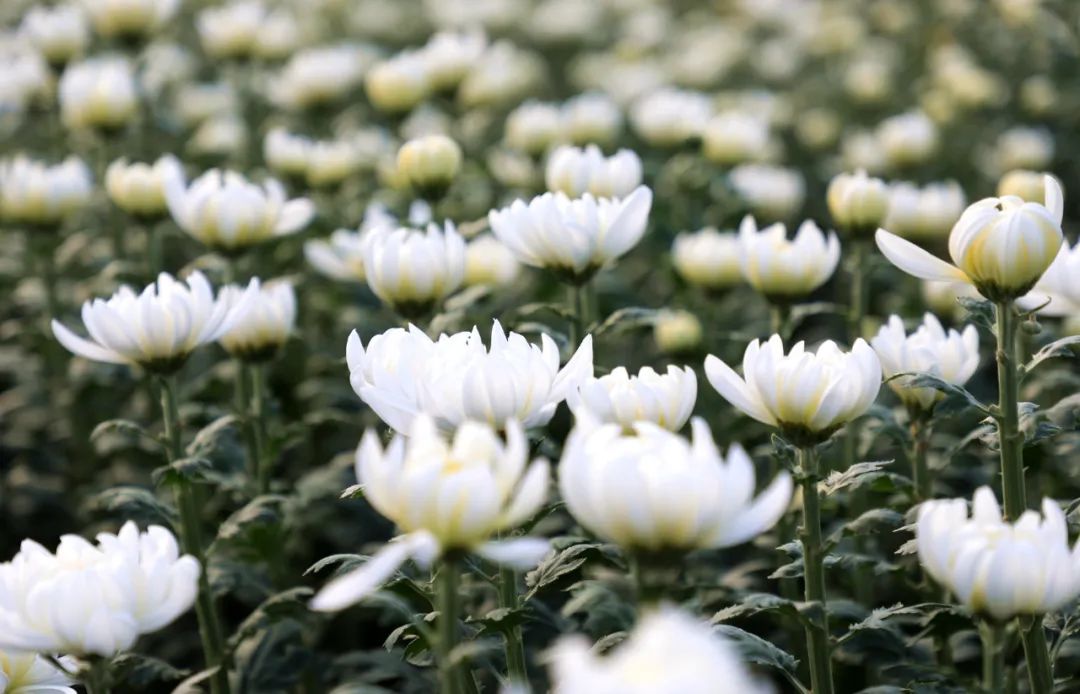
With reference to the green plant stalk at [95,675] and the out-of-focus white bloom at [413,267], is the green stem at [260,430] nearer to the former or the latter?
the out-of-focus white bloom at [413,267]

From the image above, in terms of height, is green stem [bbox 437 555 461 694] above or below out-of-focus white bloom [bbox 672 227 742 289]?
above

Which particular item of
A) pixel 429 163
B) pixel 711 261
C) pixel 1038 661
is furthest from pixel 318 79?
pixel 1038 661

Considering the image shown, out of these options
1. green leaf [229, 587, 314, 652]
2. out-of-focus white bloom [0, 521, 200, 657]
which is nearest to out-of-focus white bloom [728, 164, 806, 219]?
green leaf [229, 587, 314, 652]

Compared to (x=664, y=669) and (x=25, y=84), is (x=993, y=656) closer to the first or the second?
(x=664, y=669)

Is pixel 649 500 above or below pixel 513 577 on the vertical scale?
above

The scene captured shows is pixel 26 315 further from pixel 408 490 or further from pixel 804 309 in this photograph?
pixel 408 490

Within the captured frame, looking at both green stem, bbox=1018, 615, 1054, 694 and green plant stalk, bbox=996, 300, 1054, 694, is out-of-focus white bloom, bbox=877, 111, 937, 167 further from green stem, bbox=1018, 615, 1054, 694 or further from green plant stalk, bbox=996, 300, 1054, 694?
green stem, bbox=1018, 615, 1054, 694

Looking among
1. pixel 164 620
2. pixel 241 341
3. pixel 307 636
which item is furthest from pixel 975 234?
pixel 307 636
